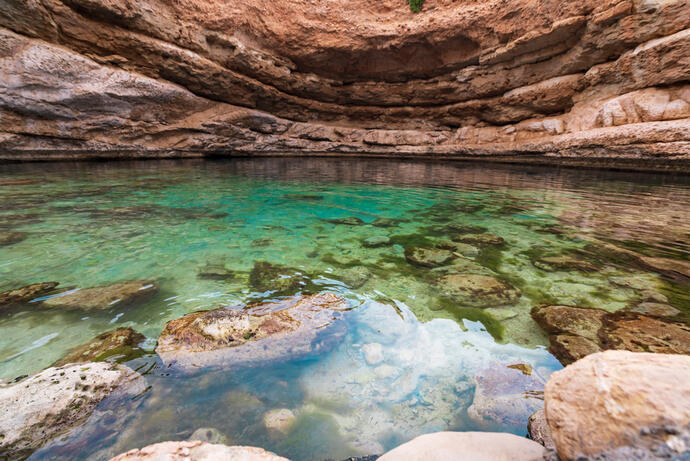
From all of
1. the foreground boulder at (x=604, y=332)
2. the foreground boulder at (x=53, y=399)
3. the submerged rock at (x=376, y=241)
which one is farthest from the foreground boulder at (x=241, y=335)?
the submerged rock at (x=376, y=241)

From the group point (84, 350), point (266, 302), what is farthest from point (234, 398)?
point (84, 350)

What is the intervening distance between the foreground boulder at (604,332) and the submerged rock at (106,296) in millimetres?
2729

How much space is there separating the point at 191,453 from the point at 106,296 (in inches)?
68.9

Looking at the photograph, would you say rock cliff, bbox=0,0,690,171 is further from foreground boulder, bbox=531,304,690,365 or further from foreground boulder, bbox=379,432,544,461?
foreground boulder, bbox=379,432,544,461

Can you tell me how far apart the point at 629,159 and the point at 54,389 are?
12955mm

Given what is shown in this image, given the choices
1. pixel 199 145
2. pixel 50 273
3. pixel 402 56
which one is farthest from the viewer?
pixel 402 56

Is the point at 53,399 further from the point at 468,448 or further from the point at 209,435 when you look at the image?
the point at 468,448

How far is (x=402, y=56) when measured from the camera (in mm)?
14320

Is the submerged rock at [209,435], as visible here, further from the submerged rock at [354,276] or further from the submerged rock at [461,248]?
the submerged rock at [461,248]

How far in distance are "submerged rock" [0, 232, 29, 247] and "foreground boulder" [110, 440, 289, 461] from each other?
11.2ft

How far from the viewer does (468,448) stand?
3.17ft

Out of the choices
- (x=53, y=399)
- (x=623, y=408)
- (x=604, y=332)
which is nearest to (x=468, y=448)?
(x=623, y=408)

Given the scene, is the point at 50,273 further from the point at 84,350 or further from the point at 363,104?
the point at 363,104

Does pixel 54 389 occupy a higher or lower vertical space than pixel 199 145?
lower
